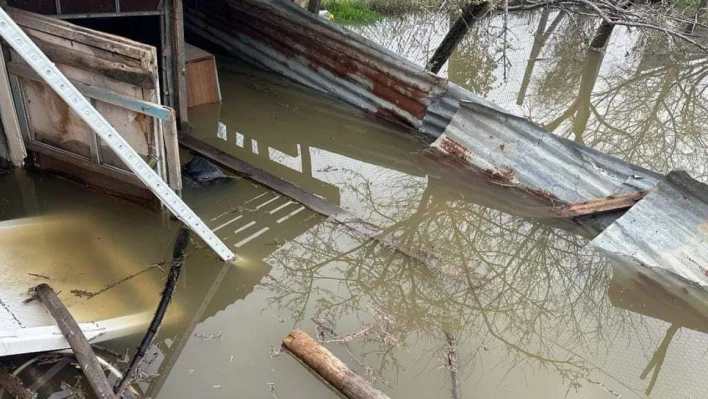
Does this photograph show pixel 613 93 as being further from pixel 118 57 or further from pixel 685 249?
pixel 118 57

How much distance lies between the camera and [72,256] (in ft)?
14.4

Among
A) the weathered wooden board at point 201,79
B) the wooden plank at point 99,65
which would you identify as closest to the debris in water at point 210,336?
the wooden plank at point 99,65

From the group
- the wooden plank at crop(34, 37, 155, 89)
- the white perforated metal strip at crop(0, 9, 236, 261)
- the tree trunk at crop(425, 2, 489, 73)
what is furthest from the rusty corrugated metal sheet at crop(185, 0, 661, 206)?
the wooden plank at crop(34, 37, 155, 89)

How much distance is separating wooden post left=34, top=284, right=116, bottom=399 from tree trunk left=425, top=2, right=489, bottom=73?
579 cm

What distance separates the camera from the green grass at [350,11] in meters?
13.7

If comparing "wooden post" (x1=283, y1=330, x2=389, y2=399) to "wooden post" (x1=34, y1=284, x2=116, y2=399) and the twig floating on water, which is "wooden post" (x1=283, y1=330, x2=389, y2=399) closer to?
the twig floating on water

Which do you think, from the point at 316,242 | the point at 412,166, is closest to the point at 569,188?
the point at 412,166

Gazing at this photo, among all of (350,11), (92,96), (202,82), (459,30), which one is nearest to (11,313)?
(92,96)

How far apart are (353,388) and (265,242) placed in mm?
2015

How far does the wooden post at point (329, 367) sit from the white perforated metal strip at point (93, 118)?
1257 millimetres

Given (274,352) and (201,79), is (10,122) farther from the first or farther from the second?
(274,352)

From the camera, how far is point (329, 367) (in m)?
3.44

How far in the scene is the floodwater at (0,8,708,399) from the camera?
12.2ft

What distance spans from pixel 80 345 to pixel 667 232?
5.07 m
